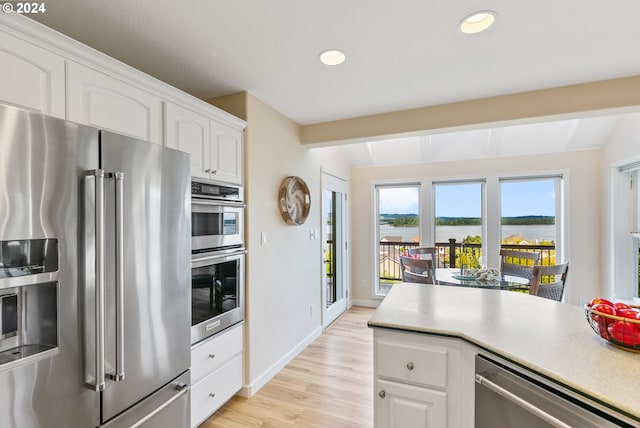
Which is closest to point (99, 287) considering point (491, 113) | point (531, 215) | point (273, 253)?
point (273, 253)

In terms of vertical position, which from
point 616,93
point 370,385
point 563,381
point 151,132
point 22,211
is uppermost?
point 616,93

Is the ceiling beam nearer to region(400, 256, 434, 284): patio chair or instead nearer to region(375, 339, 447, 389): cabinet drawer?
region(400, 256, 434, 284): patio chair

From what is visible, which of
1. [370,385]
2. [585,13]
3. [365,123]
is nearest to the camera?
[585,13]

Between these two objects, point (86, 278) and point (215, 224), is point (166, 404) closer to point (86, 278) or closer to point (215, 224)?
point (86, 278)

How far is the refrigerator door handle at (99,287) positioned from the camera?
3.86ft

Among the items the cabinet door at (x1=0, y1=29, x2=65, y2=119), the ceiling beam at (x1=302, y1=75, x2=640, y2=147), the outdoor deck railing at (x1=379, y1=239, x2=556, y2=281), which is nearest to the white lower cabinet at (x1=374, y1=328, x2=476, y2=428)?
the cabinet door at (x1=0, y1=29, x2=65, y2=119)

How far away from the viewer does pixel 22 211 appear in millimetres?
998

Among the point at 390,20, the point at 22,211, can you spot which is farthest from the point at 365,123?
the point at 22,211

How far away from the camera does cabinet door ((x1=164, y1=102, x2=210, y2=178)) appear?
1.81 meters

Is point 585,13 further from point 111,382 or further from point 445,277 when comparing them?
point 111,382

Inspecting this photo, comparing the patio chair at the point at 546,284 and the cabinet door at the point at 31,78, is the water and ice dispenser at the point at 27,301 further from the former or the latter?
the patio chair at the point at 546,284

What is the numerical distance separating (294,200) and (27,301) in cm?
219

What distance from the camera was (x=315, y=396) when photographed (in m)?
2.39

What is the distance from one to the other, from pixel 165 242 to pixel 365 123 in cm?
223
